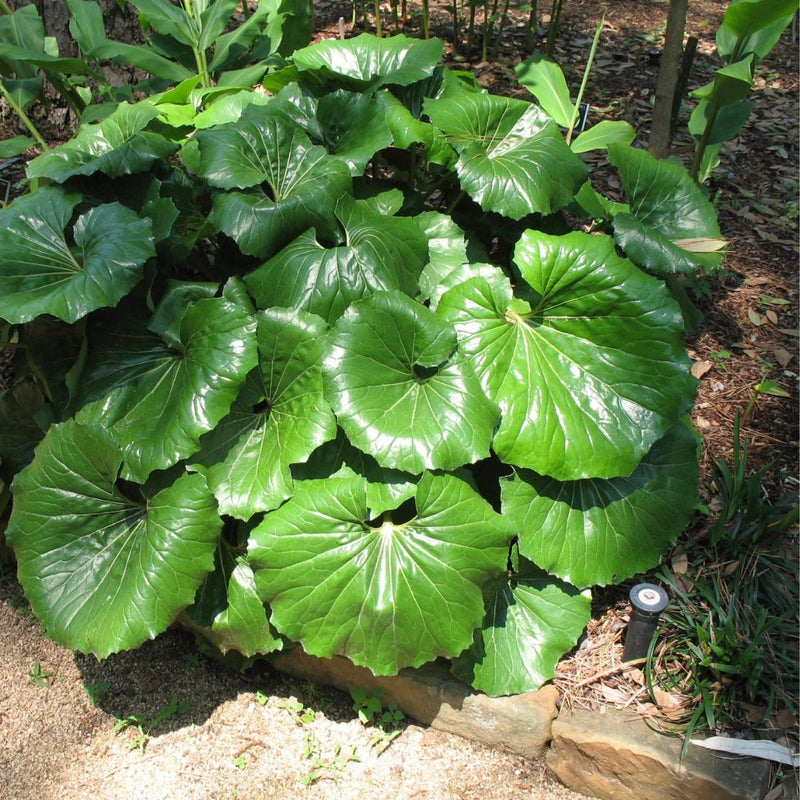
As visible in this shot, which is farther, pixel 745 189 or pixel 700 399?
pixel 745 189

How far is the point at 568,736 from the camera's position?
1.86 metres

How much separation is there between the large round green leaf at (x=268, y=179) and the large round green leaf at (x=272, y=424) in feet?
0.87

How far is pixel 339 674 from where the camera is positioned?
2.05 metres

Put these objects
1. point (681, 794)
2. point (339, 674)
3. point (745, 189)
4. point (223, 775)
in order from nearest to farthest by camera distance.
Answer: point (681, 794)
point (223, 775)
point (339, 674)
point (745, 189)

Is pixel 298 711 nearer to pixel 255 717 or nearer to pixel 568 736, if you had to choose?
pixel 255 717

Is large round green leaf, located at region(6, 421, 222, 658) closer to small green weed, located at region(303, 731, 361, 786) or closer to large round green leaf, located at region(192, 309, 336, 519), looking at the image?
large round green leaf, located at region(192, 309, 336, 519)

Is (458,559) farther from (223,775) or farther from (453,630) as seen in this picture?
(223,775)

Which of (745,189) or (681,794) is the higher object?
(745,189)

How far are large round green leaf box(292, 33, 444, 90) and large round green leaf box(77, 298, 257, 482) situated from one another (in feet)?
3.17

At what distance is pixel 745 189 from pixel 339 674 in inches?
111

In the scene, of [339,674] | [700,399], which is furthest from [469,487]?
[700,399]

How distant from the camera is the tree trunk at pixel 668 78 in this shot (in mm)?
2637

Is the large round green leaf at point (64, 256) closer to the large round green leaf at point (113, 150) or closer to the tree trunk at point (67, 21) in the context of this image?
the large round green leaf at point (113, 150)

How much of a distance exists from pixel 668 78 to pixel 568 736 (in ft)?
7.85
